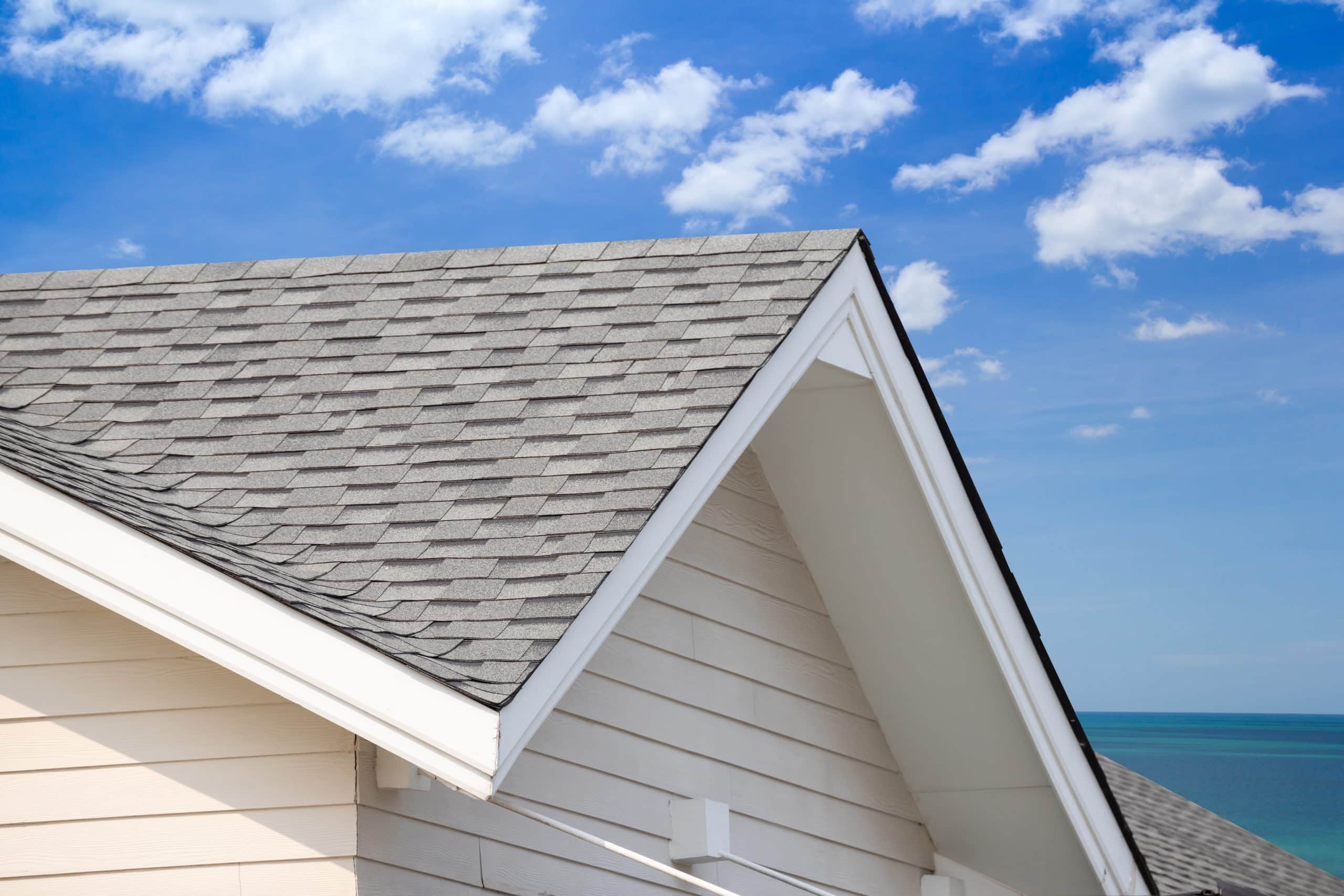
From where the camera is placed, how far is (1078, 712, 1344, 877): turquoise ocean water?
5238 cm

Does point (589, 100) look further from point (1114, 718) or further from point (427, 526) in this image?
point (1114, 718)

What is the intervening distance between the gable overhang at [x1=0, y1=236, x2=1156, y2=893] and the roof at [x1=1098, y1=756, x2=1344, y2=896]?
96.2 inches

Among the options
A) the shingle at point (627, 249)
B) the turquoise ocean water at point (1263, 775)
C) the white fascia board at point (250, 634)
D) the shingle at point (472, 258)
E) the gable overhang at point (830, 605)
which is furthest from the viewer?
the turquoise ocean water at point (1263, 775)

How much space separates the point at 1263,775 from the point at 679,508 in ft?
225

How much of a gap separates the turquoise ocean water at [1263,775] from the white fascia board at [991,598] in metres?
31.4

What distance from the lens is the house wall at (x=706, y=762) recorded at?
4.05m

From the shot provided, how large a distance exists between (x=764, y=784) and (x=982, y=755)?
105 cm

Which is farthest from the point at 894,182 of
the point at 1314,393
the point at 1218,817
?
the point at 1218,817

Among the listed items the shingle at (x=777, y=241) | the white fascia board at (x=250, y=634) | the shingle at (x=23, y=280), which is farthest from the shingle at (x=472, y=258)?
the white fascia board at (x=250, y=634)

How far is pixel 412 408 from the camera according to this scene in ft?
15.4

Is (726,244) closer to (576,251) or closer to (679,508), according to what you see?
→ (576,251)

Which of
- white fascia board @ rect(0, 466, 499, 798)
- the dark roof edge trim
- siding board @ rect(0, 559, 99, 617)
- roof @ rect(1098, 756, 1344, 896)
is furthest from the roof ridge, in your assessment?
roof @ rect(1098, 756, 1344, 896)

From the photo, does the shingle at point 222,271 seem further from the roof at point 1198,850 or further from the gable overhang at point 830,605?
the roof at point 1198,850

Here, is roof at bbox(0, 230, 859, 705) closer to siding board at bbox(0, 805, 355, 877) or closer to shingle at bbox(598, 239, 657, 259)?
shingle at bbox(598, 239, 657, 259)
